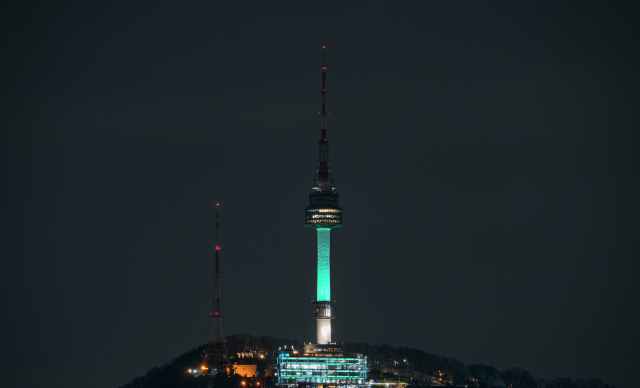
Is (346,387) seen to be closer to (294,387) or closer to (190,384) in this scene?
(294,387)

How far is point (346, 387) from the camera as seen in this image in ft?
648

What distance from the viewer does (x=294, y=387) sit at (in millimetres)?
196625

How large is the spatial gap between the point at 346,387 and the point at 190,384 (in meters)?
34.4

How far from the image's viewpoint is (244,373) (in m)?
200

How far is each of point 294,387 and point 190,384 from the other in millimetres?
23009

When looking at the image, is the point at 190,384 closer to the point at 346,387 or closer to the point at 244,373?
the point at 244,373

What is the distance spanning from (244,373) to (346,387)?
22955 millimetres

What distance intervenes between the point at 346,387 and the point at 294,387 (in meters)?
11.5

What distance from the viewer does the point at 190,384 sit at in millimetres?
197750

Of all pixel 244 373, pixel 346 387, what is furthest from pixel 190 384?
pixel 346 387

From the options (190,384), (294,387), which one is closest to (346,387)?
(294,387)
